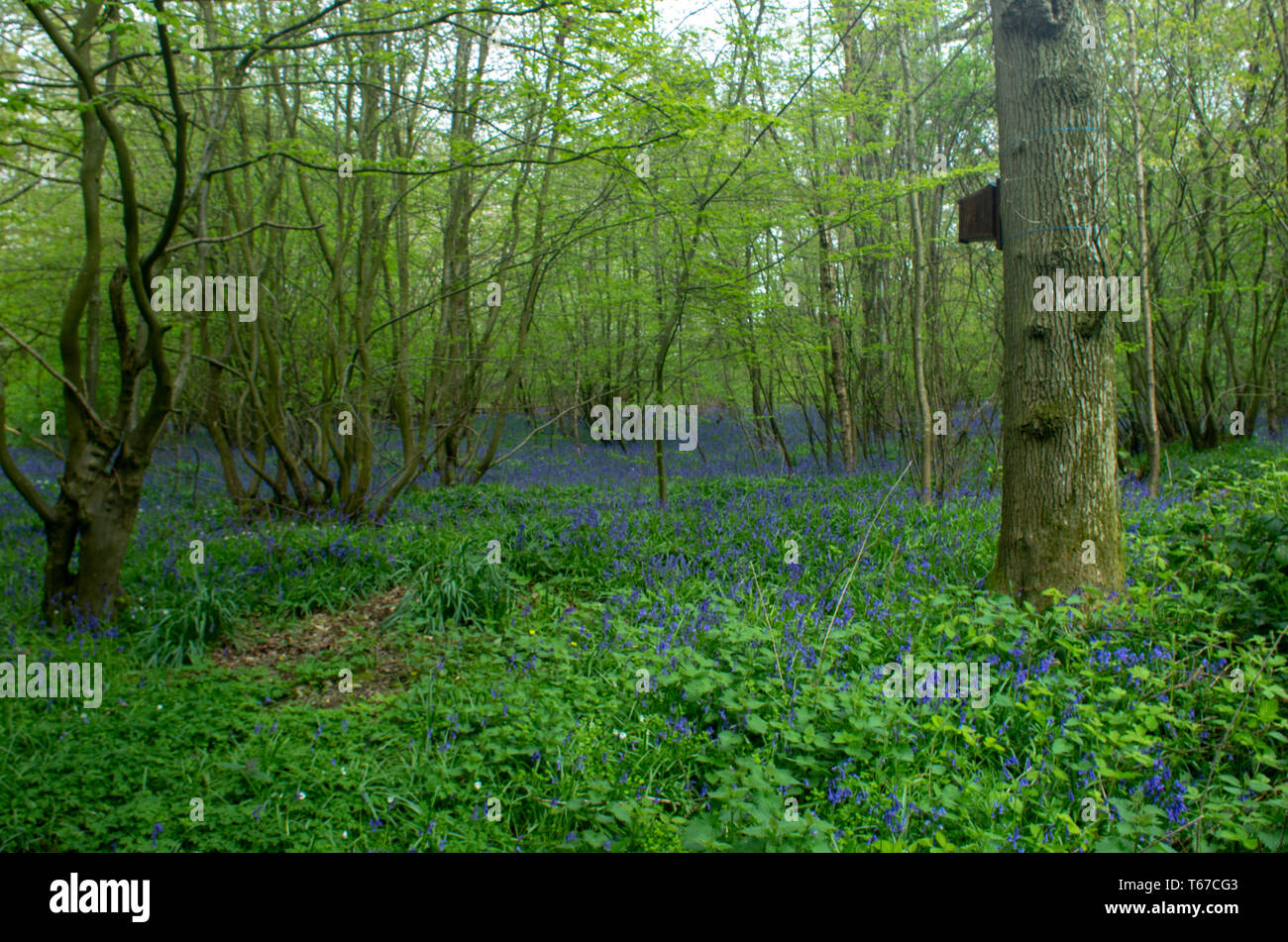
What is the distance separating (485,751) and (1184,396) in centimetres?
1382

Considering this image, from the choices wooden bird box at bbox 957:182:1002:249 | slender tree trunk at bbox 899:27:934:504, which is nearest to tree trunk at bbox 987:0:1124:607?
wooden bird box at bbox 957:182:1002:249

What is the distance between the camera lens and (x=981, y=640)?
4.23m

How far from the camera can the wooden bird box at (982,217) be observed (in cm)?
475

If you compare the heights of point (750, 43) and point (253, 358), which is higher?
point (750, 43)

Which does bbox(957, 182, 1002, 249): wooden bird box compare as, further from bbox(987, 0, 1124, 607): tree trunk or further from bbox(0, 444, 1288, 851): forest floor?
bbox(0, 444, 1288, 851): forest floor

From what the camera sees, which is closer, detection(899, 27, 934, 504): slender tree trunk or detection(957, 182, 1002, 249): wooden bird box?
detection(957, 182, 1002, 249): wooden bird box

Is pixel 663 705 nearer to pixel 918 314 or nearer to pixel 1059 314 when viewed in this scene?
pixel 1059 314

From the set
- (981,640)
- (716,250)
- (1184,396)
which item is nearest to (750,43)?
(716,250)

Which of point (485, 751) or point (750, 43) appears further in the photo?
point (750, 43)

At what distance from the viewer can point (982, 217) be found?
15.8ft

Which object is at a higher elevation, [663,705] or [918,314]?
[918,314]

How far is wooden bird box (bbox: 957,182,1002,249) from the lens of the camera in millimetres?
4750

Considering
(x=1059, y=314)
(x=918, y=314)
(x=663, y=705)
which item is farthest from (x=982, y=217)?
(x=663, y=705)
